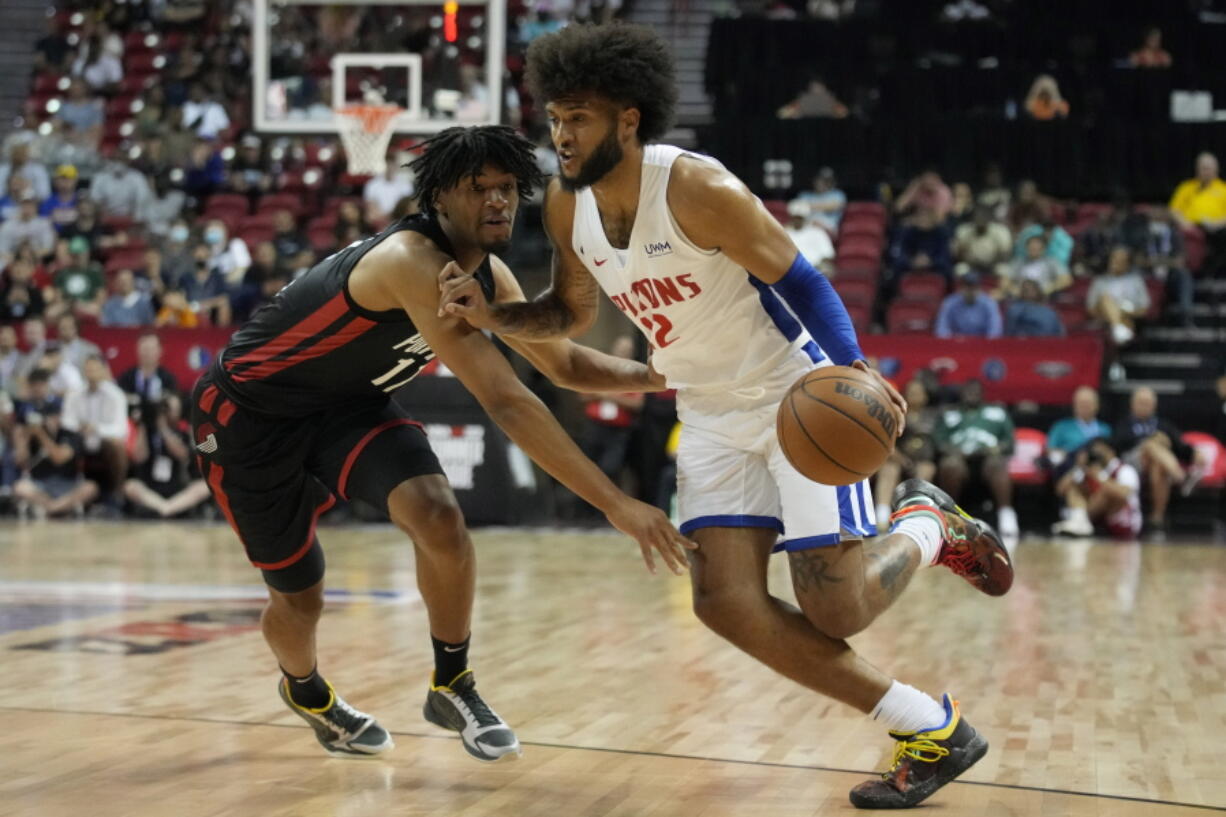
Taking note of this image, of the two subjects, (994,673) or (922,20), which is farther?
(922,20)

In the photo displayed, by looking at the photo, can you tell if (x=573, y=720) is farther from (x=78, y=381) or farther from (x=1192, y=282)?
(x=1192, y=282)

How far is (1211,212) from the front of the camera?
15320 millimetres

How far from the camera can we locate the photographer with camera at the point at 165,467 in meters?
13.7

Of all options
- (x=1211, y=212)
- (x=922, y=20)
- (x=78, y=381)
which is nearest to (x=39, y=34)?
(x=78, y=381)

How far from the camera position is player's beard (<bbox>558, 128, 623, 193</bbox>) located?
4.00 m

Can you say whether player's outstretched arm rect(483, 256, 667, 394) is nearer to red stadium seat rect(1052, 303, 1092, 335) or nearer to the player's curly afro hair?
the player's curly afro hair

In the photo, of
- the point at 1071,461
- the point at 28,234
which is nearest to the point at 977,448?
Answer: the point at 1071,461

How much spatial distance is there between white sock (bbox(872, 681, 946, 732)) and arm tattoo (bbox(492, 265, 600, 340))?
1324mm

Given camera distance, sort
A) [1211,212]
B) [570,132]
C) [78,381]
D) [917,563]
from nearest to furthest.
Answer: [570,132], [917,563], [78,381], [1211,212]

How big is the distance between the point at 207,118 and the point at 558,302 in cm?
1536

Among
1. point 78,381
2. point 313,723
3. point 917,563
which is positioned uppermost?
point 917,563

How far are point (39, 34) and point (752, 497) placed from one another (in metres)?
21.3

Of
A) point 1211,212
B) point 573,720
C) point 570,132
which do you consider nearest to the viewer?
point 570,132

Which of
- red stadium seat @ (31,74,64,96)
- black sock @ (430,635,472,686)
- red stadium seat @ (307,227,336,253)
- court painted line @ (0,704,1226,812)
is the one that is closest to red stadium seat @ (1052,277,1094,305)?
Result: red stadium seat @ (307,227,336,253)
